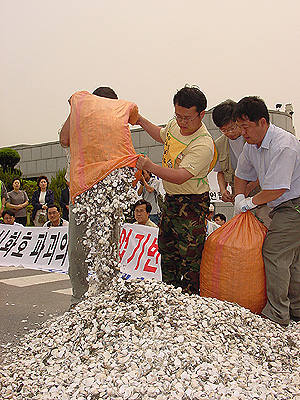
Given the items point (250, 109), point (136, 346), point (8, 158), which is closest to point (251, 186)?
point (250, 109)

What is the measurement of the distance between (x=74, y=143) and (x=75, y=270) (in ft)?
3.03

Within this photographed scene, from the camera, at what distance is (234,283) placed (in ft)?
10.8

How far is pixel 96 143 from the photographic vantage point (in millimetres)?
3127

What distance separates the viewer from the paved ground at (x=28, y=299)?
3660 mm

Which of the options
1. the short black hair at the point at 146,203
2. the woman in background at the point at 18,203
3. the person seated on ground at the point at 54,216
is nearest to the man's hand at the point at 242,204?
the short black hair at the point at 146,203

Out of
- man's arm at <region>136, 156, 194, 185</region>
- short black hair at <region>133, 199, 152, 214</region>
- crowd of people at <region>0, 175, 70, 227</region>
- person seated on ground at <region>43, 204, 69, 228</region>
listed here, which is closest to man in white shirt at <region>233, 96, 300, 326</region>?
man's arm at <region>136, 156, 194, 185</region>

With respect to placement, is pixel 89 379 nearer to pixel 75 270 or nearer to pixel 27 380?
pixel 27 380

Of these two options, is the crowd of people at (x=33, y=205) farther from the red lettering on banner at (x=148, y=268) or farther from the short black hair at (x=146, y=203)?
the red lettering on banner at (x=148, y=268)

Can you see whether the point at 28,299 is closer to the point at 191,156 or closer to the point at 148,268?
the point at 148,268

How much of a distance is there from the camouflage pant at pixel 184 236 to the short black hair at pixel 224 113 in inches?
23.2

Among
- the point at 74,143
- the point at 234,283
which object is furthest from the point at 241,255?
the point at 74,143

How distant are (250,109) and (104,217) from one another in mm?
1281

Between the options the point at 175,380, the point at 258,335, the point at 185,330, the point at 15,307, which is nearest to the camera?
the point at 175,380

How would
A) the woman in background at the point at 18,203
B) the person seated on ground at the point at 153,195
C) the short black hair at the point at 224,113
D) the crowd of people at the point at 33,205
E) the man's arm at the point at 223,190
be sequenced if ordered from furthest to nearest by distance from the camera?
the woman in background at the point at 18,203, the crowd of people at the point at 33,205, the person seated on ground at the point at 153,195, the man's arm at the point at 223,190, the short black hair at the point at 224,113
